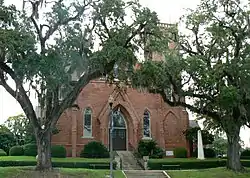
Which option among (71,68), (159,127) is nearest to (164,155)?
(159,127)

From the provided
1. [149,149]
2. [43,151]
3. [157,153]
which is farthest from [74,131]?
[43,151]

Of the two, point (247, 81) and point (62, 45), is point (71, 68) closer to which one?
point (62, 45)

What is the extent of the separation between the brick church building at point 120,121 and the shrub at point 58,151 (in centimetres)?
187

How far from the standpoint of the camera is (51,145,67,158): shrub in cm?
Result: 3107

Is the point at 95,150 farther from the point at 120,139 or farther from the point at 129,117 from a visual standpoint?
the point at 129,117

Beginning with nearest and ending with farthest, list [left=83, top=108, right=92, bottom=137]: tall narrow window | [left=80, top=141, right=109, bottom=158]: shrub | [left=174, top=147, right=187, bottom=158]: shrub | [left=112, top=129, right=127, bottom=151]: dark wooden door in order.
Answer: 1. [left=80, top=141, right=109, bottom=158]: shrub
2. [left=83, top=108, right=92, bottom=137]: tall narrow window
3. [left=174, top=147, right=187, bottom=158]: shrub
4. [left=112, top=129, right=127, bottom=151]: dark wooden door

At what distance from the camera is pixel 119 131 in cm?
3566

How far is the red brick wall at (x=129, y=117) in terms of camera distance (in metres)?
34.0

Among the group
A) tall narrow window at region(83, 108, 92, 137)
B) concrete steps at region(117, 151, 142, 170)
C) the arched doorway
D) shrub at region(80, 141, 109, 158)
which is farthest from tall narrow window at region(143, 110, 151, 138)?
shrub at region(80, 141, 109, 158)

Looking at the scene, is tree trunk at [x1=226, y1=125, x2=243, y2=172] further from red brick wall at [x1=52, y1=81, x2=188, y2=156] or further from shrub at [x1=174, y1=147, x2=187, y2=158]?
red brick wall at [x1=52, y1=81, x2=188, y2=156]

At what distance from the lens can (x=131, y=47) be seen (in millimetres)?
20656

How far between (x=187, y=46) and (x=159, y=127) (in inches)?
497

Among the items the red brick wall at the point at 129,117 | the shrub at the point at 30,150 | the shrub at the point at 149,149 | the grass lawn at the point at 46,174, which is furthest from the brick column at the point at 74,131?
the grass lawn at the point at 46,174

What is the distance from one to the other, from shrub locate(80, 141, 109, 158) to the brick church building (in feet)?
5.26
